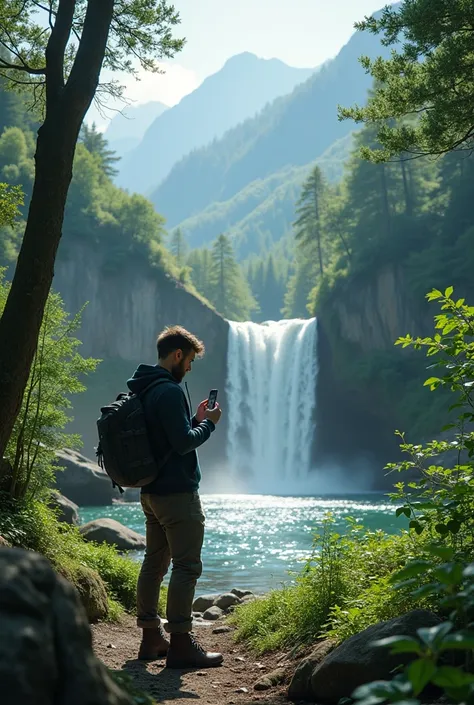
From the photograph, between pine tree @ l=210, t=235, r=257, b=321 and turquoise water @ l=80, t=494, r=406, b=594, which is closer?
turquoise water @ l=80, t=494, r=406, b=594

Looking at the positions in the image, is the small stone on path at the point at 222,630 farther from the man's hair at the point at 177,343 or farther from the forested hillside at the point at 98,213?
the forested hillside at the point at 98,213

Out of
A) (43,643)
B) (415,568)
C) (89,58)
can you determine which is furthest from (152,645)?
(89,58)

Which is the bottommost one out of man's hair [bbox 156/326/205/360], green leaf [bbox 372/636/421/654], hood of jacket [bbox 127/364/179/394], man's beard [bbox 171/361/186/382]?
green leaf [bbox 372/636/421/654]

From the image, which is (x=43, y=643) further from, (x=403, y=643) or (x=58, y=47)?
(x=58, y=47)

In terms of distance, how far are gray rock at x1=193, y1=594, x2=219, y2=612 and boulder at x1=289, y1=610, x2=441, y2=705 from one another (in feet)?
21.9

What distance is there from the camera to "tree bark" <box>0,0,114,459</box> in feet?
19.4

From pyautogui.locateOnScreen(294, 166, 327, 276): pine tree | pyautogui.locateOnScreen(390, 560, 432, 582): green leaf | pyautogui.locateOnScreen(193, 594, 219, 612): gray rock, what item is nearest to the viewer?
pyautogui.locateOnScreen(390, 560, 432, 582): green leaf

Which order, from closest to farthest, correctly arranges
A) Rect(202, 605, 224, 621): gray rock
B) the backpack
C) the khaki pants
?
the backpack → the khaki pants → Rect(202, 605, 224, 621): gray rock

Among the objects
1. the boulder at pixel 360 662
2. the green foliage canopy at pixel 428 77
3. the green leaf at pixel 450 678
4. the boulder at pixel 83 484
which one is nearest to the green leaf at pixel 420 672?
the green leaf at pixel 450 678

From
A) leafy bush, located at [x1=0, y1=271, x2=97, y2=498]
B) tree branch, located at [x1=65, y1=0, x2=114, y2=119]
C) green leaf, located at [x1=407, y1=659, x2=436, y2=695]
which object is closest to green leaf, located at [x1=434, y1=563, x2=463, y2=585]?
green leaf, located at [x1=407, y1=659, x2=436, y2=695]

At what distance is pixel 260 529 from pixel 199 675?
58.9 ft

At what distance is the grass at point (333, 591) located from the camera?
5492 mm

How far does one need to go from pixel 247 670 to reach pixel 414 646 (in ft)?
14.1

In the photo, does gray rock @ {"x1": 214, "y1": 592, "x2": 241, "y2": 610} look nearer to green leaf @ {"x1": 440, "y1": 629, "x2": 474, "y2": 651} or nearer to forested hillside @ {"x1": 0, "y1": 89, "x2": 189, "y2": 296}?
green leaf @ {"x1": 440, "y1": 629, "x2": 474, "y2": 651}
